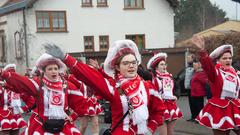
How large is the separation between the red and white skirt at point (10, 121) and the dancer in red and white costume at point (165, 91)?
2814mm

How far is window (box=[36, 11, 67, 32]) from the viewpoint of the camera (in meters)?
28.8

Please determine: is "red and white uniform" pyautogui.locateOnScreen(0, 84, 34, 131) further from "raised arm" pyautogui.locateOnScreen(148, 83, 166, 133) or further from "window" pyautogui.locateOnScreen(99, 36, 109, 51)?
"window" pyautogui.locateOnScreen(99, 36, 109, 51)

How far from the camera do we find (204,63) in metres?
6.72

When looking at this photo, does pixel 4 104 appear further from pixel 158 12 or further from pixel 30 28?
pixel 158 12

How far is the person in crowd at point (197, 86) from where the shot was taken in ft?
41.3

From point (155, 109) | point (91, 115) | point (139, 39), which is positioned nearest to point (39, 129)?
point (155, 109)

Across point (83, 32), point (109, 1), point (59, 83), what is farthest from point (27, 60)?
point (59, 83)

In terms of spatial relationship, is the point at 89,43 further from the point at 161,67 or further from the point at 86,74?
the point at 86,74

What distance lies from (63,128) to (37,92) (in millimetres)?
593

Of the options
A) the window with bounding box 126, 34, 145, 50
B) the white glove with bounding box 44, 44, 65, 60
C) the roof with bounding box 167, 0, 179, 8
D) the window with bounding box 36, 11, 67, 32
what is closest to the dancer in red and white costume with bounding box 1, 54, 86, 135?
the white glove with bounding box 44, 44, 65, 60

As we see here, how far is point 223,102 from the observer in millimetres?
7238

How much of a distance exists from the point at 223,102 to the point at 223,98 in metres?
0.06

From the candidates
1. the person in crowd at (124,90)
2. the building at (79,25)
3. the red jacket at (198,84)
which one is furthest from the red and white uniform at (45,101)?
the building at (79,25)

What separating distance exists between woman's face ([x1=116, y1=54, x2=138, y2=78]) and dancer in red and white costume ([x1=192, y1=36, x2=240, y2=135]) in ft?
7.50
